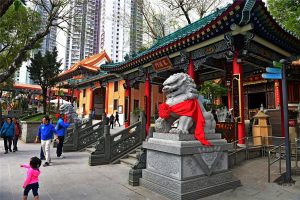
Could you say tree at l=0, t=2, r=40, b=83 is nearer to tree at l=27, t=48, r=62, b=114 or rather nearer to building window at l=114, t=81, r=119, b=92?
tree at l=27, t=48, r=62, b=114

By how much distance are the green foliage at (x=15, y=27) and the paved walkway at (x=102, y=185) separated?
32.5ft

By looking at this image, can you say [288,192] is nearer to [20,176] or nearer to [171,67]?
[20,176]

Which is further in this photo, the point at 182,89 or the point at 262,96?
the point at 262,96

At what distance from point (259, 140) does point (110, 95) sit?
18.9m

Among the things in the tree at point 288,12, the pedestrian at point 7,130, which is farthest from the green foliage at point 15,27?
the tree at point 288,12

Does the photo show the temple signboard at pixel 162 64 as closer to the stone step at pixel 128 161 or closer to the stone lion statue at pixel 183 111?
the stone step at pixel 128 161

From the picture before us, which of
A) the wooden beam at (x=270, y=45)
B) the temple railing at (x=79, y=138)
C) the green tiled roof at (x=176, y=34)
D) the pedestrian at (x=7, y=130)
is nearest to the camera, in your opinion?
the wooden beam at (x=270, y=45)

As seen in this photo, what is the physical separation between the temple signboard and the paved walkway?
5245 millimetres

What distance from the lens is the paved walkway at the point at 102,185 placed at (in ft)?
14.1

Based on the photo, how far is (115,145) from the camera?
7.57 meters

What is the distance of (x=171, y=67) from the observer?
33.7ft

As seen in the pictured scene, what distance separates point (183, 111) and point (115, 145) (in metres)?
3.65

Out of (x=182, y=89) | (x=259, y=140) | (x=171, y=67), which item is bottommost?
(x=259, y=140)

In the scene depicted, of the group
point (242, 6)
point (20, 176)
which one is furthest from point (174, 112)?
point (20, 176)
